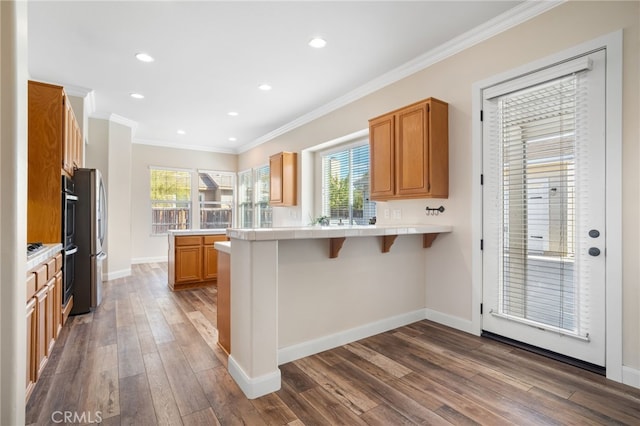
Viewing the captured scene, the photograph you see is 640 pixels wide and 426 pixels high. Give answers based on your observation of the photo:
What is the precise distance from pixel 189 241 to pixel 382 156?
3.18 meters

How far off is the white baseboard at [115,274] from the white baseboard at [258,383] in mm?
4349

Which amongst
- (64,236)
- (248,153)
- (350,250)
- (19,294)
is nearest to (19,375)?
(19,294)

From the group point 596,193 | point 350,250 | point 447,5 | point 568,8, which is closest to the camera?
point 596,193

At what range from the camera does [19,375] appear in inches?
46.9

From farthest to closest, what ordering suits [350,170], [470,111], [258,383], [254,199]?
[254,199], [350,170], [470,111], [258,383]

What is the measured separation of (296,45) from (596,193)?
2795 mm

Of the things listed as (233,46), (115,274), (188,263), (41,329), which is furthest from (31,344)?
(115,274)

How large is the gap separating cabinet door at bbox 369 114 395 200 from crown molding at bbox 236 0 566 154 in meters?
0.62

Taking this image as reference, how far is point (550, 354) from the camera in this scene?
2.42m

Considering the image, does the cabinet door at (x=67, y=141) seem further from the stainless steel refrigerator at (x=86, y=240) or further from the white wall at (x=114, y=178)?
the white wall at (x=114, y=178)

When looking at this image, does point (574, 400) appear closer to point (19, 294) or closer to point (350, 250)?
point (350, 250)

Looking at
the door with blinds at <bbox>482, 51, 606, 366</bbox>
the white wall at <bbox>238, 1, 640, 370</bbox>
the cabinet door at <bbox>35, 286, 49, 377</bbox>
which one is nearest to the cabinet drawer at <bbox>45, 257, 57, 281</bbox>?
the cabinet door at <bbox>35, 286, 49, 377</bbox>

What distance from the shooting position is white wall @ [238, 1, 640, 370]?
2.04 m

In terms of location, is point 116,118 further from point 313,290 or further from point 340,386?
point 340,386
